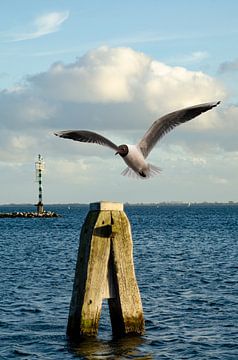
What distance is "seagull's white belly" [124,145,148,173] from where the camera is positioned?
43.5 feet

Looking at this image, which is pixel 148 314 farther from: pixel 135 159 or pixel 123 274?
pixel 135 159

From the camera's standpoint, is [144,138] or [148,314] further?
[148,314]

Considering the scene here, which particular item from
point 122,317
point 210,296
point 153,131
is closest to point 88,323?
point 122,317

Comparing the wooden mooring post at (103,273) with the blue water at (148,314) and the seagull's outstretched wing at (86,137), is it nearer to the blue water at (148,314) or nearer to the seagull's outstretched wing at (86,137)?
the blue water at (148,314)

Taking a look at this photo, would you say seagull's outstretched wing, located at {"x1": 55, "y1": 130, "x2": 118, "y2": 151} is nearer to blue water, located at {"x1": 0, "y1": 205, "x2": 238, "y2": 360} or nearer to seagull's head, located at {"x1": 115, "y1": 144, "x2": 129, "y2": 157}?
seagull's head, located at {"x1": 115, "y1": 144, "x2": 129, "y2": 157}

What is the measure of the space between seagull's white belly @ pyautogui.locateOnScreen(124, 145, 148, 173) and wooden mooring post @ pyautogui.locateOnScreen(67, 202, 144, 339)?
1926 mm

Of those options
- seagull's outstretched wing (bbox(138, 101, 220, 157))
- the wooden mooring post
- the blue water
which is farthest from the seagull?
the blue water

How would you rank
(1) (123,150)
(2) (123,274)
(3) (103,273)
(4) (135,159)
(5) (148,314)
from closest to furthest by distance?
(1) (123,150), (4) (135,159), (3) (103,273), (2) (123,274), (5) (148,314)

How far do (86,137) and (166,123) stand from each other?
1.61 meters

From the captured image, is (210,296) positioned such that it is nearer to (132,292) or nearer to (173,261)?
(132,292)

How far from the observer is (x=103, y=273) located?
15125 millimetres

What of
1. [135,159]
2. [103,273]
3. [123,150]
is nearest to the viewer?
[123,150]

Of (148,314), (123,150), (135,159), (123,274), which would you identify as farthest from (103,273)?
(148,314)

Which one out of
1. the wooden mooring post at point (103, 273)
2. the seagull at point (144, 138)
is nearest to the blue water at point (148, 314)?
the wooden mooring post at point (103, 273)
